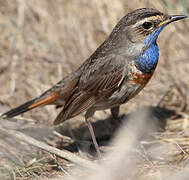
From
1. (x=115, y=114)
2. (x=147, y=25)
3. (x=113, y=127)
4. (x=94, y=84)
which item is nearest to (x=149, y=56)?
(x=147, y=25)

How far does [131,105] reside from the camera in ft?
26.1

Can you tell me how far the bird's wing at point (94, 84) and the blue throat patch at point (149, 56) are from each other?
26cm

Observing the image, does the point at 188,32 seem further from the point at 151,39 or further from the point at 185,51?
the point at 151,39

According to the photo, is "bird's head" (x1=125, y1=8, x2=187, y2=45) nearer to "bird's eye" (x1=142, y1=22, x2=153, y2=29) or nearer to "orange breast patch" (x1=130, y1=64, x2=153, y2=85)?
"bird's eye" (x1=142, y1=22, x2=153, y2=29)

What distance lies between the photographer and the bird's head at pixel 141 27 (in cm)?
606

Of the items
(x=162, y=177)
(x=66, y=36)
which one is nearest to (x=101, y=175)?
(x=162, y=177)

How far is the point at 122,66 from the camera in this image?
20.2 feet

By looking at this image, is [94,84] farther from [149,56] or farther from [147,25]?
[147,25]

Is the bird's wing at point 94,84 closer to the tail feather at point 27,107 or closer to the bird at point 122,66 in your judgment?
the bird at point 122,66

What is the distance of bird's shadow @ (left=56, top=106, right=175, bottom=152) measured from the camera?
7.07 meters

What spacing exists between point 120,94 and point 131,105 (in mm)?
1766

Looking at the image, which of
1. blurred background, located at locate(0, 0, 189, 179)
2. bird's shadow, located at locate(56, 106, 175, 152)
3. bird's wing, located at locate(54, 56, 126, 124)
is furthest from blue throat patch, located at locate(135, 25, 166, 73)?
blurred background, located at locate(0, 0, 189, 179)

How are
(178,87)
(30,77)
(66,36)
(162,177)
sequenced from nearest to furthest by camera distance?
(162,177) → (178,87) → (30,77) → (66,36)

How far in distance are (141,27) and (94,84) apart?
111 centimetres
